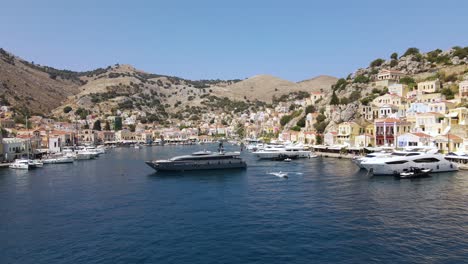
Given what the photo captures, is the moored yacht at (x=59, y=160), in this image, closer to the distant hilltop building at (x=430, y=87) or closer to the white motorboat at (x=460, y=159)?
the white motorboat at (x=460, y=159)

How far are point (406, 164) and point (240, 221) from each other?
94.2 ft

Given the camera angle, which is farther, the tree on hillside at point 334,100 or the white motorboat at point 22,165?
the tree on hillside at point 334,100

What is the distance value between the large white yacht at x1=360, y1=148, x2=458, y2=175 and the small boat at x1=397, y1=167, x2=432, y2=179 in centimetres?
60

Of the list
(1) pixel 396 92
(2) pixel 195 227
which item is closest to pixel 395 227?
(2) pixel 195 227

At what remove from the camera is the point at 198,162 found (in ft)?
192

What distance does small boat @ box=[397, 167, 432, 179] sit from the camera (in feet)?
148

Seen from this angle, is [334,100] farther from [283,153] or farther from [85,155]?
[85,155]

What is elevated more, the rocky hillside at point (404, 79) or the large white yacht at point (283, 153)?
the rocky hillside at point (404, 79)

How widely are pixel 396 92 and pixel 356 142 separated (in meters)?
28.4

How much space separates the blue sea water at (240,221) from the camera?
20.8 meters

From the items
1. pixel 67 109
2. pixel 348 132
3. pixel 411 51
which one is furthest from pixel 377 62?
pixel 67 109

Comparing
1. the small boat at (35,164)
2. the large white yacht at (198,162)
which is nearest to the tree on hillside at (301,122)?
the large white yacht at (198,162)

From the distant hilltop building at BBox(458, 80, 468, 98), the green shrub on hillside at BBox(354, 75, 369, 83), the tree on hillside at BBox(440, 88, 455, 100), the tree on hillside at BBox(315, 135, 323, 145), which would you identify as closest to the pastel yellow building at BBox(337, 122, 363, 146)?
the tree on hillside at BBox(315, 135, 323, 145)

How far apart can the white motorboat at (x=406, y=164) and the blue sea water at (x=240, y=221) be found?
1.94 metres
